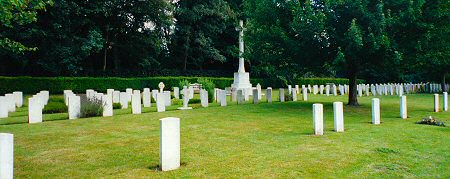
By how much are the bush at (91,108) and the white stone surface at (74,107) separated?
0.22 metres

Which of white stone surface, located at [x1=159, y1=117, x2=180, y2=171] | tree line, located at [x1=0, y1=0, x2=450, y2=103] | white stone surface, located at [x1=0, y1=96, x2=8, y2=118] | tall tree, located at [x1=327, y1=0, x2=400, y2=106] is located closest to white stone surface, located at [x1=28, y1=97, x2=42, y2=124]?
white stone surface, located at [x1=0, y1=96, x2=8, y2=118]

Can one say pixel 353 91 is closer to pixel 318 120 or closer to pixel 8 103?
pixel 318 120

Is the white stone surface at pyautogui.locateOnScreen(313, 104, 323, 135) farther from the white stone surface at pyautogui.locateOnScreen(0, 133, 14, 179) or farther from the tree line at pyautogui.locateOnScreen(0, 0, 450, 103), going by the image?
the white stone surface at pyautogui.locateOnScreen(0, 133, 14, 179)

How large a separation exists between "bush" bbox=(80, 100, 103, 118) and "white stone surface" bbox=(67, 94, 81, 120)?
217mm

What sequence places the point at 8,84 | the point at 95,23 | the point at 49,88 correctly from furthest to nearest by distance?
the point at 95,23
the point at 49,88
the point at 8,84

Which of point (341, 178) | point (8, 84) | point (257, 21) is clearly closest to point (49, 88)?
point (8, 84)

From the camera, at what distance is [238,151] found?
233 inches

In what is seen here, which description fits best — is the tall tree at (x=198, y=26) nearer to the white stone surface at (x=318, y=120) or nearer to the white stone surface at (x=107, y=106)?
the white stone surface at (x=107, y=106)

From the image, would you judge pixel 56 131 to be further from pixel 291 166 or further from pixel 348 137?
pixel 348 137

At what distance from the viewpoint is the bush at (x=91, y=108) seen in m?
11.5

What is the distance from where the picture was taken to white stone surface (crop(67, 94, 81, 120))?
434 inches

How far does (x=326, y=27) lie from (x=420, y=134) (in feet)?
20.5

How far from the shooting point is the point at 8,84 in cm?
2238

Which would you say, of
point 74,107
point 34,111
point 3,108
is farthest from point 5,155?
point 3,108
